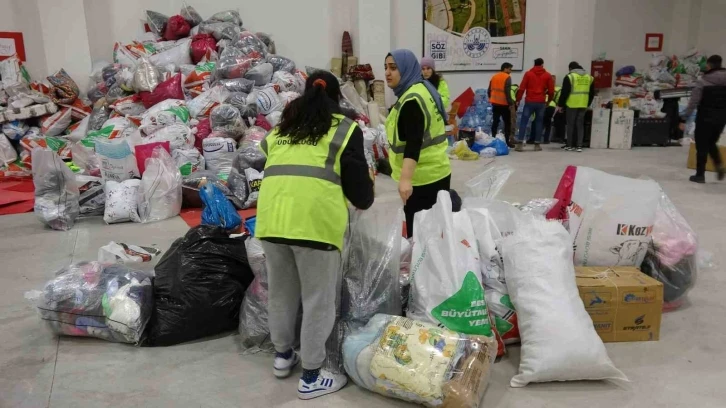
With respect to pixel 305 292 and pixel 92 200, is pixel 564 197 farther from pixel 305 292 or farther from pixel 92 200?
pixel 92 200

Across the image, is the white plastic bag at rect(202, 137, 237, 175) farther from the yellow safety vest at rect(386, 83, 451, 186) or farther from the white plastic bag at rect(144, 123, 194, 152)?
the yellow safety vest at rect(386, 83, 451, 186)

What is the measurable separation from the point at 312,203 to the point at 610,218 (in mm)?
1477

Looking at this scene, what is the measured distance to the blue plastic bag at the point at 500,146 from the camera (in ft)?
26.0

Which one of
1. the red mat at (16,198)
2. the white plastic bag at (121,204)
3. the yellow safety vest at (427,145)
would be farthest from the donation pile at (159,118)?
the yellow safety vest at (427,145)

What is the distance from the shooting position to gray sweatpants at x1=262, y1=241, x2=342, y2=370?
1984mm

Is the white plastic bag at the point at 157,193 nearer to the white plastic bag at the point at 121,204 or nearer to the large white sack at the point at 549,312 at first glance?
the white plastic bag at the point at 121,204

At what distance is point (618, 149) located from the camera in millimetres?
8273

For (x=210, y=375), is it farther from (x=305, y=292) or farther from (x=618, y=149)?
(x=618, y=149)

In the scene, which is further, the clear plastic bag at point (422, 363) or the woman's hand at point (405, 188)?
the woman's hand at point (405, 188)

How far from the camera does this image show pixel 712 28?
10891 millimetres

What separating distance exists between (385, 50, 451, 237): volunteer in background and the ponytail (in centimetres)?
59

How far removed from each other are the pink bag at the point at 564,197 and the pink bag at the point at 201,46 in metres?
5.92

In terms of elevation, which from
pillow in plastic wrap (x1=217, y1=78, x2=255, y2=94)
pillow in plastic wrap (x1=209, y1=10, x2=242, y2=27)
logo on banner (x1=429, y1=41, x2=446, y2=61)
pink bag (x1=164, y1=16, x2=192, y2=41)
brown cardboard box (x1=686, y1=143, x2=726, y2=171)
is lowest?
brown cardboard box (x1=686, y1=143, x2=726, y2=171)

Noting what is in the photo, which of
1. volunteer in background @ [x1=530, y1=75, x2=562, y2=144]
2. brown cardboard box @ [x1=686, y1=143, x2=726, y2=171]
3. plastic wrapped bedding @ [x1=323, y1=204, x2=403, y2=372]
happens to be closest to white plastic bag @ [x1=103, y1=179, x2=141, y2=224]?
plastic wrapped bedding @ [x1=323, y1=204, x2=403, y2=372]
